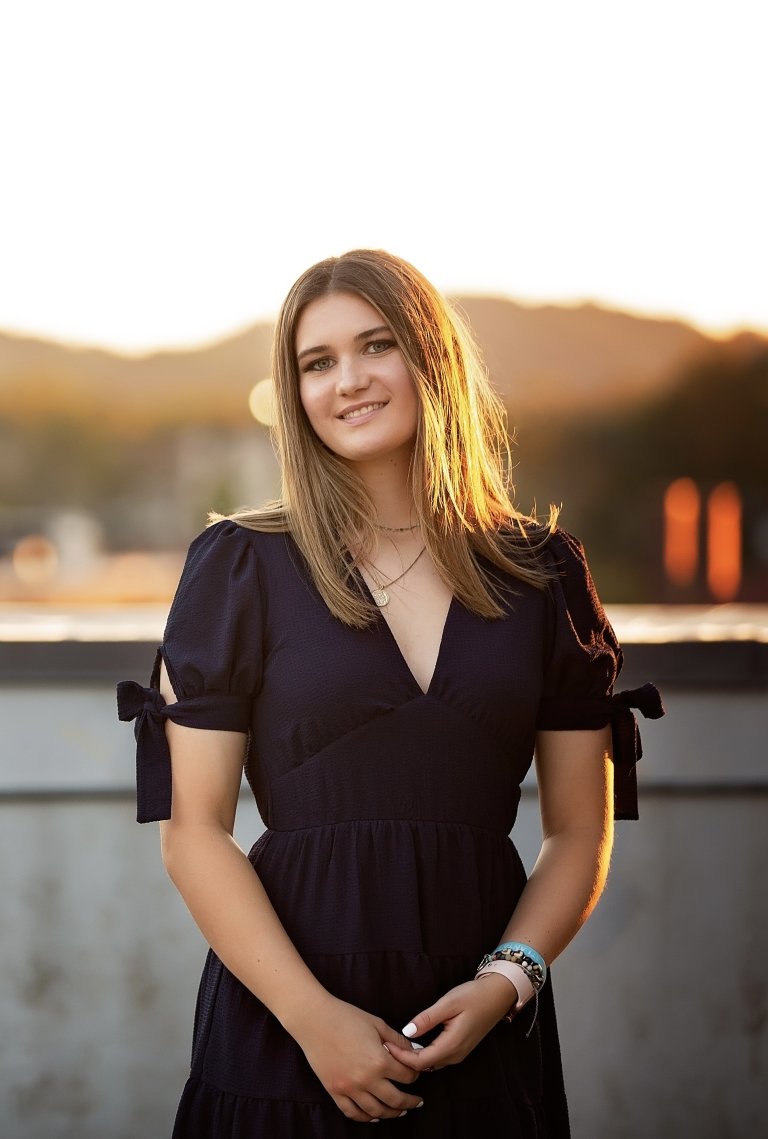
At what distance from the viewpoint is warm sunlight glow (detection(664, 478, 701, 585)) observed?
9.44 feet

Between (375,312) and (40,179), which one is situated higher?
(40,179)

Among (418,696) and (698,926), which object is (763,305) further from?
(418,696)

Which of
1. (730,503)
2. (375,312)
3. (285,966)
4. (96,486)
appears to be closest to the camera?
(285,966)

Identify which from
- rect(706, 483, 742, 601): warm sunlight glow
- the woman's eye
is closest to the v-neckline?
the woman's eye

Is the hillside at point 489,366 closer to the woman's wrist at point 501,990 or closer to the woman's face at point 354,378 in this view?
the woman's face at point 354,378

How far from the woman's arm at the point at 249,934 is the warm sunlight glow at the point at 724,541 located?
6.07ft

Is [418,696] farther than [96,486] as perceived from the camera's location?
No

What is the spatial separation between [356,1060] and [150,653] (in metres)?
0.99

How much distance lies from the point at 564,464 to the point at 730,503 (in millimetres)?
435

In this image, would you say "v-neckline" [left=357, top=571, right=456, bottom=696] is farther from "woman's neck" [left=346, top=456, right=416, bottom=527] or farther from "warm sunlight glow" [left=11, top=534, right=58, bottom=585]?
"warm sunlight glow" [left=11, top=534, right=58, bottom=585]

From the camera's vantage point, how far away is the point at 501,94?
8.05 feet

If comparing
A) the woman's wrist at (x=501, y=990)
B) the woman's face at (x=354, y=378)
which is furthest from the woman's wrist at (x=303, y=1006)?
the woman's face at (x=354, y=378)

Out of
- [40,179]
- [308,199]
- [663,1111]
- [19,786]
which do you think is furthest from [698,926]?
[40,179]

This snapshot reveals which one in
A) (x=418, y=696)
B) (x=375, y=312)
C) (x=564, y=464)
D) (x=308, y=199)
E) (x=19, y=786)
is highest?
(x=308, y=199)
